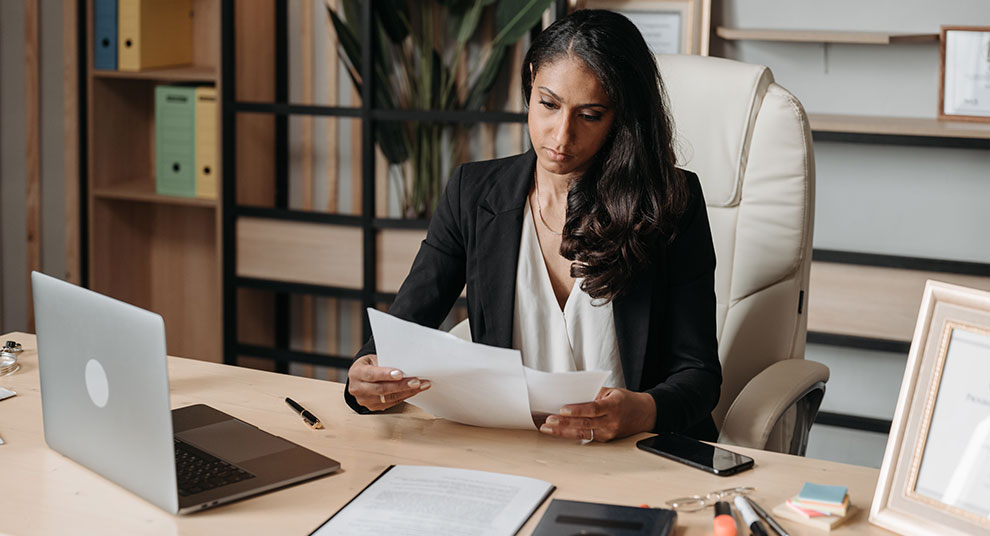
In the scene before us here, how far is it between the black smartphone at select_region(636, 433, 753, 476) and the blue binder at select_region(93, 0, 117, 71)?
2.49m

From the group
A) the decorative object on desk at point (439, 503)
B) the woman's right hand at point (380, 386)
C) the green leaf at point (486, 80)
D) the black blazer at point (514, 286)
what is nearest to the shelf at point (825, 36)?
the green leaf at point (486, 80)

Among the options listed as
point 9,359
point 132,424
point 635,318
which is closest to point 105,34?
point 9,359

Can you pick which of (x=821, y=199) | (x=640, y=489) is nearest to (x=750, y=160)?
(x=640, y=489)

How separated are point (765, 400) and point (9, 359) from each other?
120 cm

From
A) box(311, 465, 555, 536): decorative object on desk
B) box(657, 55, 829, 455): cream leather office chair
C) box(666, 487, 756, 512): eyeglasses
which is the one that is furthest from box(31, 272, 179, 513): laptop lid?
box(657, 55, 829, 455): cream leather office chair

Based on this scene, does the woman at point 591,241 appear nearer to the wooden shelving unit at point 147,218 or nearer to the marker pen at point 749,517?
the marker pen at point 749,517

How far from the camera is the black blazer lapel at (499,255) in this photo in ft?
5.62

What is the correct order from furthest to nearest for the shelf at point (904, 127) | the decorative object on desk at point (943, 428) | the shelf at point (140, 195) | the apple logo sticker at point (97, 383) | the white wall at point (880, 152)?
the shelf at point (140, 195), the white wall at point (880, 152), the shelf at point (904, 127), the apple logo sticker at point (97, 383), the decorative object on desk at point (943, 428)

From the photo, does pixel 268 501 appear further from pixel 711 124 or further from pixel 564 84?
pixel 711 124

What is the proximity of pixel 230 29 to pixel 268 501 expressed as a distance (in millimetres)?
2192

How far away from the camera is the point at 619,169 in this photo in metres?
1.67

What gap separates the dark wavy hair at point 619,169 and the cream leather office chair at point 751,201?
24 centimetres

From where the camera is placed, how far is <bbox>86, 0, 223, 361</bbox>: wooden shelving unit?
3322mm

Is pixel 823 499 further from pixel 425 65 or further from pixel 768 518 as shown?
pixel 425 65
